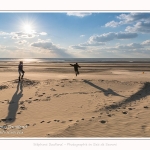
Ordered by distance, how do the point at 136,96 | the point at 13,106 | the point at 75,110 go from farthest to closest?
1. the point at 136,96
2. the point at 13,106
3. the point at 75,110

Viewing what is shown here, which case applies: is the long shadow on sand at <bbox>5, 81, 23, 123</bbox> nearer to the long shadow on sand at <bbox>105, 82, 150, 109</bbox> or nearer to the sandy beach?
the sandy beach

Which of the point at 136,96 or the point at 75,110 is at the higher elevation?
the point at 136,96

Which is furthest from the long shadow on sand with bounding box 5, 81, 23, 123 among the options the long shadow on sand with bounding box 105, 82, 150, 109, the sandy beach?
the long shadow on sand with bounding box 105, 82, 150, 109

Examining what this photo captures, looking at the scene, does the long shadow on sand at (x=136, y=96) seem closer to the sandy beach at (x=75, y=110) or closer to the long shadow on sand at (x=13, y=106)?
the sandy beach at (x=75, y=110)

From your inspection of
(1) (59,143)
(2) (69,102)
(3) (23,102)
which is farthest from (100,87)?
(1) (59,143)

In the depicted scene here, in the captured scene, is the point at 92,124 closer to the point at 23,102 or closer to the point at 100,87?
the point at 23,102

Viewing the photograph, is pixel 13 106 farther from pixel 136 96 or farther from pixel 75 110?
pixel 136 96

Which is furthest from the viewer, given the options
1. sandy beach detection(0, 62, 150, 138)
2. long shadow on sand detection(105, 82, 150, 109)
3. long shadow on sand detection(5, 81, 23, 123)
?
long shadow on sand detection(105, 82, 150, 109)

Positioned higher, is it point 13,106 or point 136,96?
point 136,96

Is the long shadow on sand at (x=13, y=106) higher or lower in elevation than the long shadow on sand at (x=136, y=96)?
lower

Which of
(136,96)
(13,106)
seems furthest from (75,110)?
(136,96)

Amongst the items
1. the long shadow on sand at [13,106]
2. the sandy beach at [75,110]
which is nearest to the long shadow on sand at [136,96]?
the sandy beach at [75,110]

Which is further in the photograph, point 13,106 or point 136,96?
point 136,96

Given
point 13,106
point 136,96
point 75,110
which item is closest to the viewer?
point 75,110
